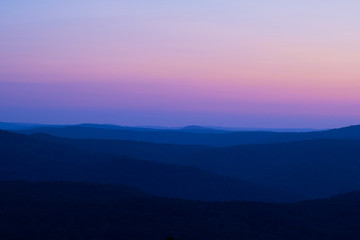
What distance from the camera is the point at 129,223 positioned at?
21906 millimetres

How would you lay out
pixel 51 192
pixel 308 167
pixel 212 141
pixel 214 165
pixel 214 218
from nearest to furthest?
pixel 214 218 → pixel 51 192 → pixel 308 167 → pixel 214 165 → pixel 212 141

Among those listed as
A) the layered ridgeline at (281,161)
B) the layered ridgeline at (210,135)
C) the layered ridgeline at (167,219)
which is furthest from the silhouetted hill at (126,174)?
the layered ridgeline at (210,135)

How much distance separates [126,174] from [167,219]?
22.6 m

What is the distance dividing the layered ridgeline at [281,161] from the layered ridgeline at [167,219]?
16301mm

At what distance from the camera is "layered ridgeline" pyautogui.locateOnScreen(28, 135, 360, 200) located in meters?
47.5

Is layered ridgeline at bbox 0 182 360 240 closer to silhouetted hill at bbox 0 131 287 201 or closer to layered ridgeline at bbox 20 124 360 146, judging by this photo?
silhouetted hill at bbox 0 131 287 201

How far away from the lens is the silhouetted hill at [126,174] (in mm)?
40000

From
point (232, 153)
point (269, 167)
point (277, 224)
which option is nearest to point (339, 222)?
point (277, 224)

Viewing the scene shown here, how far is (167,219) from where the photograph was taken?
2275 centimetres

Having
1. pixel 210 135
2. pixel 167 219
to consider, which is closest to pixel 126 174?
pixel 167 219

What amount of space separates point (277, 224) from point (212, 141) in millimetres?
84945

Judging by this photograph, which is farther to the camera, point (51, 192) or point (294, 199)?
point (294, 199)

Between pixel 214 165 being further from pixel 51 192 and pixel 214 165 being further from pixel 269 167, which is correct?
pixel 51 192

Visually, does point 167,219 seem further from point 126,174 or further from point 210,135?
point 210,135
